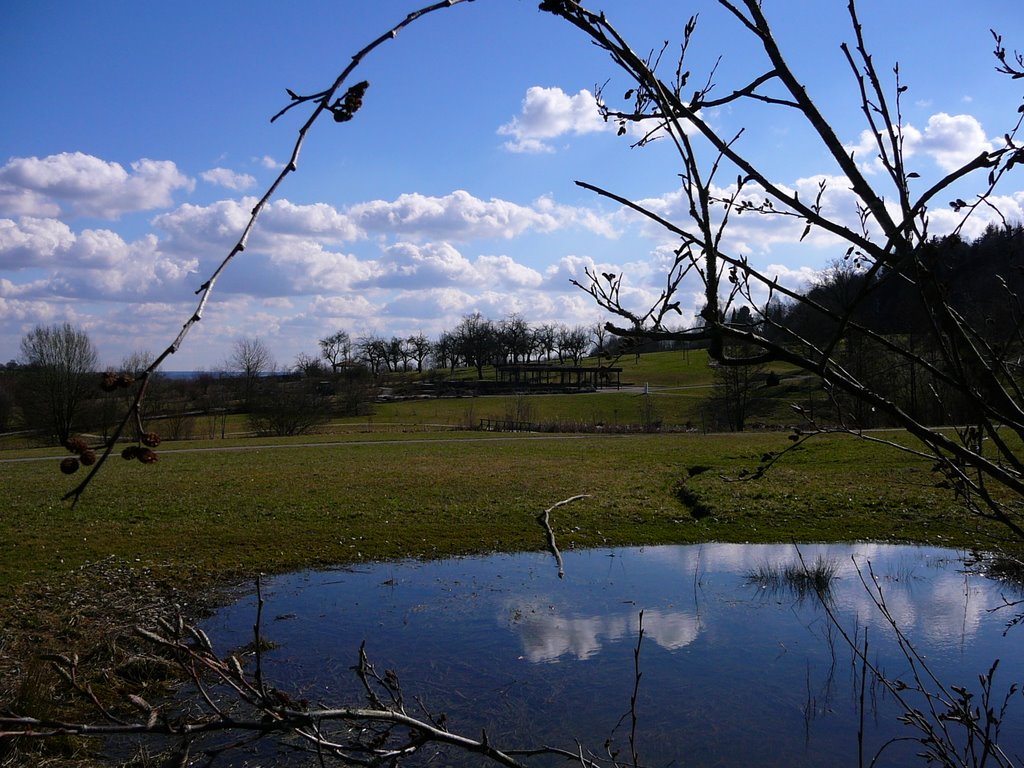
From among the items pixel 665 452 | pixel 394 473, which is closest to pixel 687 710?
pixel 394 473

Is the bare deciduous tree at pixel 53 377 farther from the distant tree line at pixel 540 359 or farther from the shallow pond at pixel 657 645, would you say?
the shallow pond at pixel 657 645

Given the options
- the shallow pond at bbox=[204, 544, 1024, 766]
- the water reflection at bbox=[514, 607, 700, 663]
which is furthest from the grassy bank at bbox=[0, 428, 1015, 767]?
the water reflection at bbox=[514, 607, 700, 663]

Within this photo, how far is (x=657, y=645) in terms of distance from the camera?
9.41 m

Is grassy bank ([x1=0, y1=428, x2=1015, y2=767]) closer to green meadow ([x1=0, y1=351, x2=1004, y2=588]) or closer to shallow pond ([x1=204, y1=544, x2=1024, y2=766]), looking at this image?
green meadow ([x1=0, y1=351, x2=1004, y2=588])

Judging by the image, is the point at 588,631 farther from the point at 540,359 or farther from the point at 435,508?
the point at 540,359

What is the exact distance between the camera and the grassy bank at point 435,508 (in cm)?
1473

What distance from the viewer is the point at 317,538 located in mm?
15695

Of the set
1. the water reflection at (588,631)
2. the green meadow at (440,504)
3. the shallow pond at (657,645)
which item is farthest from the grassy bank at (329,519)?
the water reflection at (588,631)

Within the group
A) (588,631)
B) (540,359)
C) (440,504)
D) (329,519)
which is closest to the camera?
(588,631)

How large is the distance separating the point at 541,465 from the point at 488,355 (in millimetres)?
66909

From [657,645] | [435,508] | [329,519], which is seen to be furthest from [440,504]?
[657,645]

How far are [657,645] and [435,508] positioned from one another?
9692 mm

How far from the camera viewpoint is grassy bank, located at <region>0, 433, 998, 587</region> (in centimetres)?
1473

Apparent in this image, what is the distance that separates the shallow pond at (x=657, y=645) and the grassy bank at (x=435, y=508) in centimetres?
195
